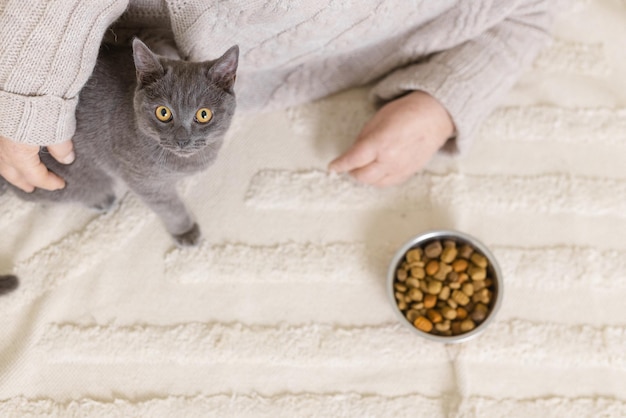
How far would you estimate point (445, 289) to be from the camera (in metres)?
0.84

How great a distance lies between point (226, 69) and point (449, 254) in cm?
41

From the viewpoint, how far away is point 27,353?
2.71 feet

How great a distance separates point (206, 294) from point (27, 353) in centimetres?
25

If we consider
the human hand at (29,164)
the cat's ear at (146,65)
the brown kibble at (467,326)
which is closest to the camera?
the cat's ear at (146,65)

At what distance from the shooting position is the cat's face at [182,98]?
2.03 feet

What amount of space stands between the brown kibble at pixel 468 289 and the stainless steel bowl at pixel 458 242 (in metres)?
0.03

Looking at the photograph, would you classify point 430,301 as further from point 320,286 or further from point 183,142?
point 183,142

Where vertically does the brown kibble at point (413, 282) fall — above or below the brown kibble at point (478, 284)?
below

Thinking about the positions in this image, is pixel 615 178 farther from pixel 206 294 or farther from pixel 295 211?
pixel 206 294

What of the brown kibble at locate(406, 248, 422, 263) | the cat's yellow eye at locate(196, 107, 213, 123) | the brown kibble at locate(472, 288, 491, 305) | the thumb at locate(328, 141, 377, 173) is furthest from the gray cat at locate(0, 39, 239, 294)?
the brown kibble at locate(472, 288, 491, 305)

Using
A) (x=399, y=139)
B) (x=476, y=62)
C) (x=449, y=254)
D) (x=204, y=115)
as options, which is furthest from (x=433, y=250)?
(x=204, y=115)

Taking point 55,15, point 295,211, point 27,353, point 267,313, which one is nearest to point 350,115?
point 295,211

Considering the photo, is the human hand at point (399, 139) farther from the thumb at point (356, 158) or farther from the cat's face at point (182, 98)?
the cat's face at point (182, 98)

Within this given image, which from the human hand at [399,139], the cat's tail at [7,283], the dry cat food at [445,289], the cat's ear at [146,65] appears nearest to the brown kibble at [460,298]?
the dry cat food at [445,289]
